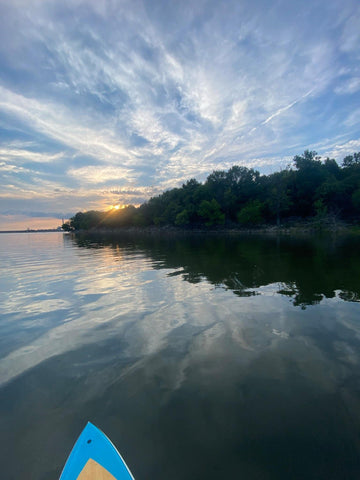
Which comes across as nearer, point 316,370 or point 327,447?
point 327,447

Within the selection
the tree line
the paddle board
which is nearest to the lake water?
the paddle board

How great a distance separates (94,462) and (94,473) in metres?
0.10

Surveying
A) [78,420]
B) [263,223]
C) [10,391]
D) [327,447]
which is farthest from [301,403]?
[263,223]

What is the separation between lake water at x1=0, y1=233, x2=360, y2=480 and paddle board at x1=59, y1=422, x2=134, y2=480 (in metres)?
0.47

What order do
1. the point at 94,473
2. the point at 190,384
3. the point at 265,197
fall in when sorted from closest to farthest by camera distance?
the point at 94,473 < the point at 190,384 < the point at 265,197

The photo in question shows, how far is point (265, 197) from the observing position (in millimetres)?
91312

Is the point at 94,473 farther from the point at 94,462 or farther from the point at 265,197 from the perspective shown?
the point at 265,197

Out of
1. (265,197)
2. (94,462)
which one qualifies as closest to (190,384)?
(94,462)

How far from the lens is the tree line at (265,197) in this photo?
2803 inches

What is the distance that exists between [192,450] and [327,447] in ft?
5.35

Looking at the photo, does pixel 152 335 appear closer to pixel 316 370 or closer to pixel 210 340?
pixel 210 340

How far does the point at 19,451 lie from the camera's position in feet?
9.50

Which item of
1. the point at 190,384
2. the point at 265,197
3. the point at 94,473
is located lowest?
the point at 190,384

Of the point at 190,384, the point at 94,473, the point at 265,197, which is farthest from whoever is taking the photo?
the point at 265,197
